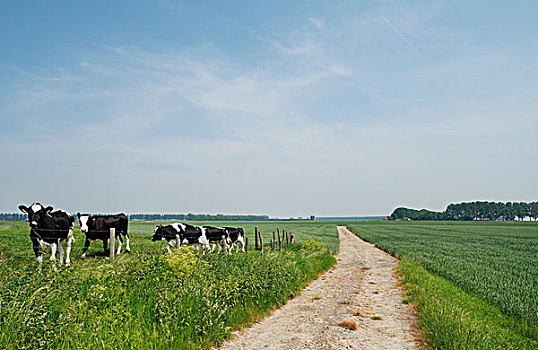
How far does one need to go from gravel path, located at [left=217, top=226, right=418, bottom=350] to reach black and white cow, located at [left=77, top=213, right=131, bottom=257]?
10.7 metres

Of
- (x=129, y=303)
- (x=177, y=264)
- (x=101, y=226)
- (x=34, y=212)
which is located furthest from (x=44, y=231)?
(x=129, y=303)

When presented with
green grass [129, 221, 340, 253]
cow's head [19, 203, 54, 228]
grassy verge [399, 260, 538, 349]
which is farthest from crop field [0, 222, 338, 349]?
green grass [129, 221, 340, 253]

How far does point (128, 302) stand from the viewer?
21.0 feet

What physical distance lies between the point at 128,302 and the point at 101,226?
Answer: 1424cm

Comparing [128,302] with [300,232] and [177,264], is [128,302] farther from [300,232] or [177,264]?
[300,232]

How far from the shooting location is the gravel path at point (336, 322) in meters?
7.52

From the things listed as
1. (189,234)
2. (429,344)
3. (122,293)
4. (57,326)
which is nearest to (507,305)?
(429,344)

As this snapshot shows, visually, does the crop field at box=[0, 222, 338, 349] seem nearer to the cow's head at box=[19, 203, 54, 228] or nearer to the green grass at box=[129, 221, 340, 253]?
the cow's head at box=[19, 203, 54, 228]

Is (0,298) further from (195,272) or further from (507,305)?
(507,305)

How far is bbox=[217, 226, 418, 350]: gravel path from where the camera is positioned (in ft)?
24.7

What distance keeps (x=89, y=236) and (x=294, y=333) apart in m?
13.6

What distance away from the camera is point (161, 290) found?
23.7 feet

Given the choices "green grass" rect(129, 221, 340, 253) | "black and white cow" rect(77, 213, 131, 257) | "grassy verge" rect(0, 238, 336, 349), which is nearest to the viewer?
"grassy verge" rect(0, 238, 336, 349)

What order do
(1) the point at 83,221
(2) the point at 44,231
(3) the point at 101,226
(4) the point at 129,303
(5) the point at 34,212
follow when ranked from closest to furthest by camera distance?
(4) the point at 129,303, (5) the point at 34,212, (2) the point at 44,231, (1) the point at 83,221, (3) the point at 101,226
